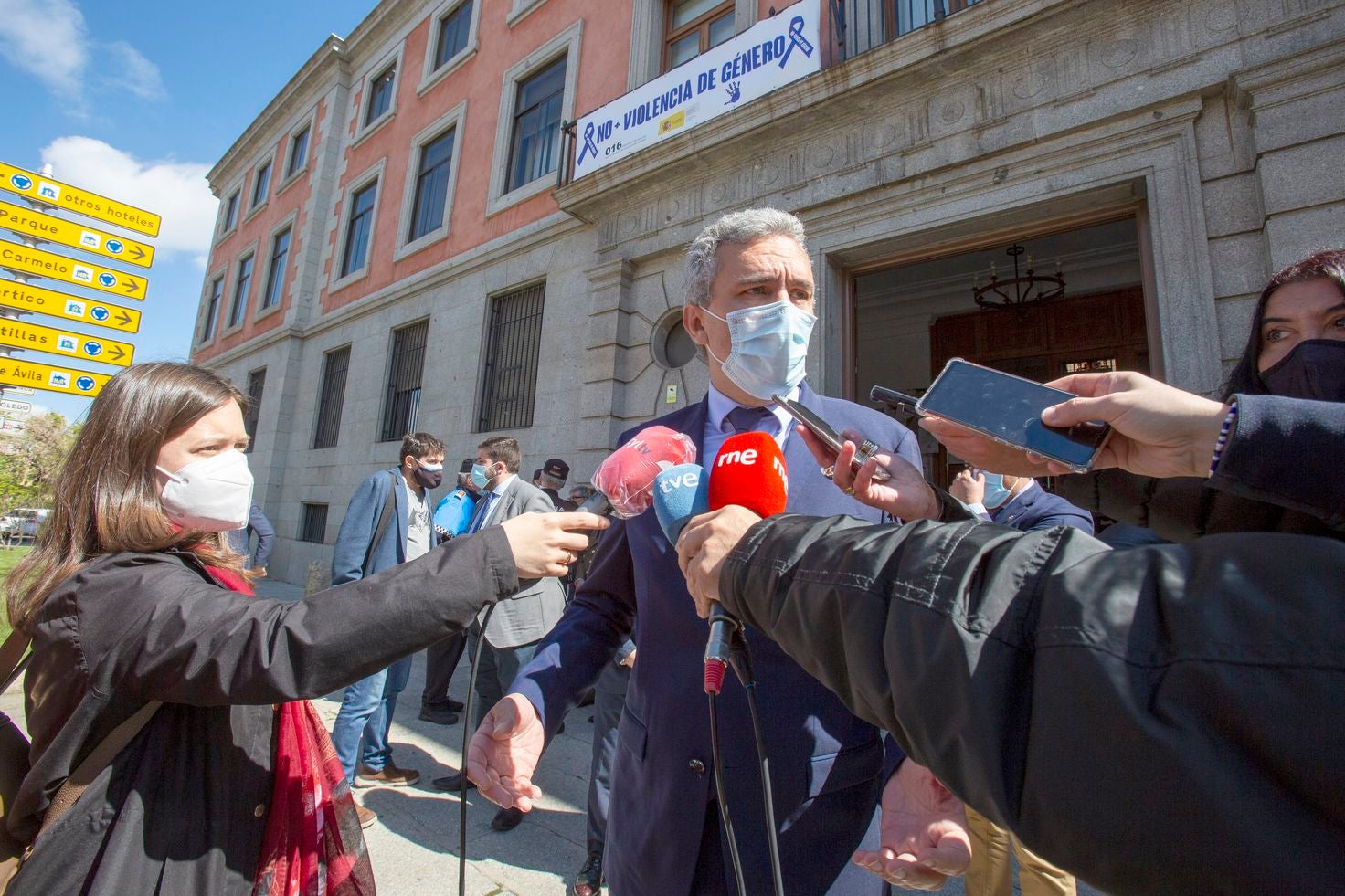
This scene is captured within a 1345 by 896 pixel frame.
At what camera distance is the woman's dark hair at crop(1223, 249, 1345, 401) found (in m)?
1.60

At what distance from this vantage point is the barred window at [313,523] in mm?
11523

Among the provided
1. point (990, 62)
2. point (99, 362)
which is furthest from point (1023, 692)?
point (99, 362)

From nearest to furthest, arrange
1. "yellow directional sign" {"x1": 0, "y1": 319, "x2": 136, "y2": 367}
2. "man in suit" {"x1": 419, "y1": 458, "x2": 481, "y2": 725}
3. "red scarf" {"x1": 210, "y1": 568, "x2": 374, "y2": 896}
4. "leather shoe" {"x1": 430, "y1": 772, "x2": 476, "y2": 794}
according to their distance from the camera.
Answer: "red scarf" {"x1": 210, "y1": 568, "x2": 374, "y2": 896} < "leather shoe" {"x1": 430, "y1": 772, "x2": 476, "y2": 794} < "man in suit" {"x1": 419, "y1": 458, "x2": 481, "y2": 725} < "yellow directional sign" {"x1": 0, "y1": 319, "x2": 136, "y2": 367}

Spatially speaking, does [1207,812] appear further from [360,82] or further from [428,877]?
[360,82]

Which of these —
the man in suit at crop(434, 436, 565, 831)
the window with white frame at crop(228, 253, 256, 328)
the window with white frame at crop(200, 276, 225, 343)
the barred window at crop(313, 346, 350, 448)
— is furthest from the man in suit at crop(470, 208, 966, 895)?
the window with white frame at crop(200, 276, 225, 343)

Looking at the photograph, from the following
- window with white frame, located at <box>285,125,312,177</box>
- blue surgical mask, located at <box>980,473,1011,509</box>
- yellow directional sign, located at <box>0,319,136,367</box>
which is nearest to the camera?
blue surgical mask, located at <box>980,473,1011,509</box>

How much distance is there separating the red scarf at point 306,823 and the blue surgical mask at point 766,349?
131 centimetres

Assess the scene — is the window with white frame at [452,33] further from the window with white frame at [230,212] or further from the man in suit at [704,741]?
the man in suit at [704,741]

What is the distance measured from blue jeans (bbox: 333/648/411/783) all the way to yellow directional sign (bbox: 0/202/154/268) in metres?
7.09

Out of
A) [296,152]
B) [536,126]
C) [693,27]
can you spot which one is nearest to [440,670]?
[693,27]

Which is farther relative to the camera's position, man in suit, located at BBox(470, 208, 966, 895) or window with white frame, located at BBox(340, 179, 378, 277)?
window with white frame, located at BBox(340, 179, 378, 277)

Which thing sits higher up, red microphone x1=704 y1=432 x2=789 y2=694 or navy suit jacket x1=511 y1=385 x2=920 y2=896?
red microphone x1=704 y1=432 x2=789 y2=694

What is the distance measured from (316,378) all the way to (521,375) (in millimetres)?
Answer: 6524

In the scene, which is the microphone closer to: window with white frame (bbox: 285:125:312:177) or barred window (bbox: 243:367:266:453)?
barred window (bbox: 243:367:266:453)
